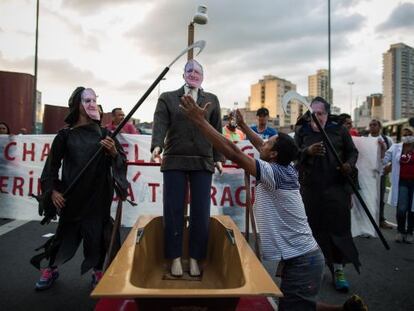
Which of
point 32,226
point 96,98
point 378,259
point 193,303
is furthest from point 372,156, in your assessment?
point 32,226

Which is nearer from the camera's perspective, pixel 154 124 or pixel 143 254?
pixel 143 254

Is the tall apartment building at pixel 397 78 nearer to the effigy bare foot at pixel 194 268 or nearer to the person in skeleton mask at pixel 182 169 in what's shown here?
the person in skeleton mask at pixel 182 169

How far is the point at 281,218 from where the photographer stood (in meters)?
2.84

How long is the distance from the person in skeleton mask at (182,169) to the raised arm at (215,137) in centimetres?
90

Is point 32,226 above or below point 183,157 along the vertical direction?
below

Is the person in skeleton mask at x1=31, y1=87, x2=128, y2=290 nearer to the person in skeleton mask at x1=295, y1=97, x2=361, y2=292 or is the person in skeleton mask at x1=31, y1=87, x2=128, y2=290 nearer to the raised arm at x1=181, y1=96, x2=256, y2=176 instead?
the raised arm at x1=181, y1=96, x2=256, y2=176

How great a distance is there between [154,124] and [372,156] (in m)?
4.40

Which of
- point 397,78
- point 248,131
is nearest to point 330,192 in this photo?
point 248,131

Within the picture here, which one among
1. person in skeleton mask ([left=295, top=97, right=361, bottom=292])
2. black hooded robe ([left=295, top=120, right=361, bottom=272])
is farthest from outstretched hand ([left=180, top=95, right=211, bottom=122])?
black hooded robe ([left=295, top=120, right=361, bottom=272])

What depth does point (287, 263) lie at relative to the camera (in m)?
2.83

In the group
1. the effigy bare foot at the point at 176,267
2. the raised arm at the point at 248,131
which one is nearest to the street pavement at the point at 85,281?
the effigy bare foot at the point at 176,267

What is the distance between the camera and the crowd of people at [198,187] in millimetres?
A: 2824

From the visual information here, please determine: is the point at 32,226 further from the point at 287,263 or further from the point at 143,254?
the point at 287,263

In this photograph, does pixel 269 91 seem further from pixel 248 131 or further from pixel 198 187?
pixel 198 187
